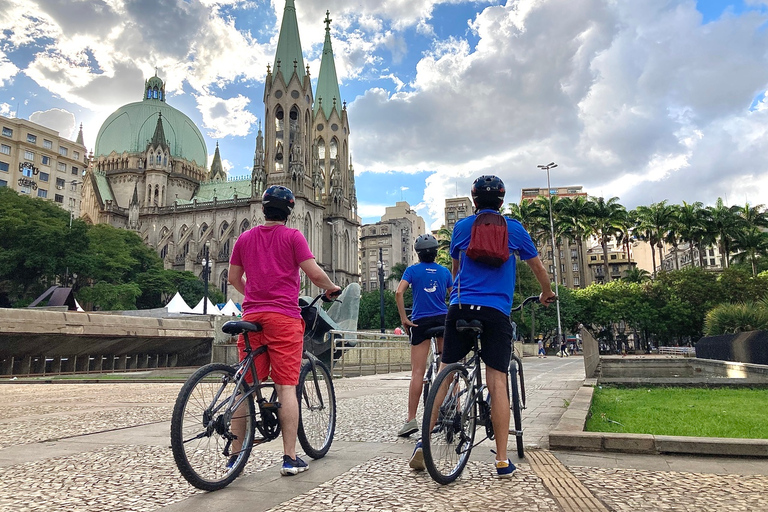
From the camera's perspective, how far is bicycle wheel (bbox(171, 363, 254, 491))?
3.12m

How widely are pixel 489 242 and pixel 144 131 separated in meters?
101

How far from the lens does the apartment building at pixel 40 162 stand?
251 feet

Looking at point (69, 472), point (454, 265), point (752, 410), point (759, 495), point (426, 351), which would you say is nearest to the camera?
point (759, 495)

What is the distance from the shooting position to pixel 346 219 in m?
86.6

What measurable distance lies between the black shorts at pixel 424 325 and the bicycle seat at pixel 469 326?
172cm

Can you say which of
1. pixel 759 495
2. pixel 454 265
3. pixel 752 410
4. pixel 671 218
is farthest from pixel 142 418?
pixel 671 218

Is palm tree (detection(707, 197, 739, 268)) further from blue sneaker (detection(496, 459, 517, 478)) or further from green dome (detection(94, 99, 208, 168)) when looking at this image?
green dome (detection(94, 99, 208, 168))

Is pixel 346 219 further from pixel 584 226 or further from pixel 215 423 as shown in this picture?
pixel 215 423

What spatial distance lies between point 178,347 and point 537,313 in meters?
35.9

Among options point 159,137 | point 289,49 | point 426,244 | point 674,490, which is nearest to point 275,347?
point 426,244

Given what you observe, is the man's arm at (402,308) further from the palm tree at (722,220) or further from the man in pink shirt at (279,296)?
the palm tree at (722,220)

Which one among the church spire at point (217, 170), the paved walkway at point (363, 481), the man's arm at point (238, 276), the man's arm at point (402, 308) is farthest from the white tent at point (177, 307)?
the church spire at point (217, 170)

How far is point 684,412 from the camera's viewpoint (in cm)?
604

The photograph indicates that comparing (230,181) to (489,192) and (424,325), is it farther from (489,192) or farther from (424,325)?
(489,192)
